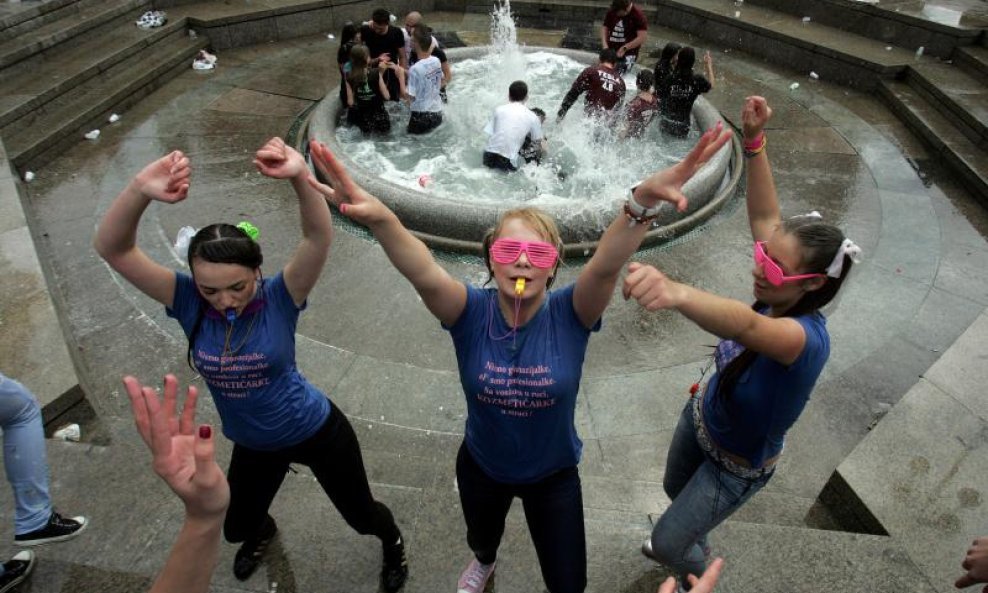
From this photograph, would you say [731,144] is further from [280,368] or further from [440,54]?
[280,368]

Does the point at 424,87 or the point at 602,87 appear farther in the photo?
the point at 424,87

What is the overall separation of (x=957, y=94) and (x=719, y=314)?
9.34 m

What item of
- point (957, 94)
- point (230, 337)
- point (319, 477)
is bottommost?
point (319, 477)

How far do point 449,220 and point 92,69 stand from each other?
6.46 metres

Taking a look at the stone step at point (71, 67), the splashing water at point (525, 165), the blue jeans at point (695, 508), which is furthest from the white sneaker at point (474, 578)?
the stone step at point (71, 67)

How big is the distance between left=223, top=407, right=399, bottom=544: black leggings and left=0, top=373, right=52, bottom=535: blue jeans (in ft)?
3.20

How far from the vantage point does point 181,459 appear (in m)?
1.50

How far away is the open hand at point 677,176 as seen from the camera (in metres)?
1.90

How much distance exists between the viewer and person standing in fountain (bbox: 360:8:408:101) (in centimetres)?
816

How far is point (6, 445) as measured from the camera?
2799 millimetres

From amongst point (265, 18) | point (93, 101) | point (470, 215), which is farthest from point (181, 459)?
point (265, 18)

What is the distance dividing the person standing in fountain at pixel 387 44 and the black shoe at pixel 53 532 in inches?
257

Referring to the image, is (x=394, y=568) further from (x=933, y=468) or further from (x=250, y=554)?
(x=933, y=468)

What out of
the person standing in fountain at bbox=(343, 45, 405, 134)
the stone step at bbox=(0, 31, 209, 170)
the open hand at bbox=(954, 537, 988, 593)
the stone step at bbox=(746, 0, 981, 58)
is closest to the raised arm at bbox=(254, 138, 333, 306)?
the open hand at bbox=(954, 537, 988, 593)
